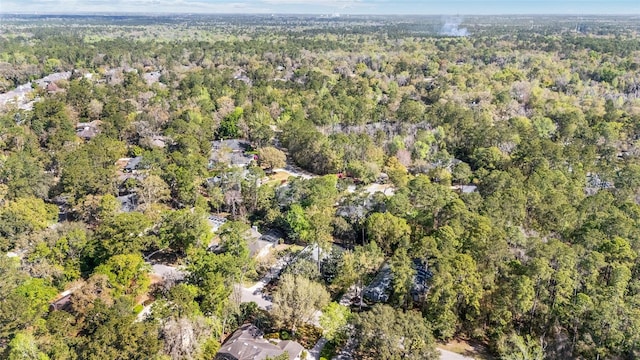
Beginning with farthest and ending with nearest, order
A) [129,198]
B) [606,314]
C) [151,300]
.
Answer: [129,198] < [151,300] < [606,314]

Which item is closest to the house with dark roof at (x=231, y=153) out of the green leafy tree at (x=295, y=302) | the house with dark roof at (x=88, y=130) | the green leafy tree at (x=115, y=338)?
the house with dark roof at (x=88, y=130)

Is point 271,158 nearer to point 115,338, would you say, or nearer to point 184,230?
point 184,230

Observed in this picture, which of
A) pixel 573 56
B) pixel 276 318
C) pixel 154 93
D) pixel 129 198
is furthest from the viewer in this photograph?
pixel 573 56

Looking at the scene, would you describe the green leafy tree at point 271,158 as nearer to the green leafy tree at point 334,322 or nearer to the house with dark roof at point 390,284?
the house with dark roof at point 390,284

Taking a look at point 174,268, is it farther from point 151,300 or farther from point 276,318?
point 276,318

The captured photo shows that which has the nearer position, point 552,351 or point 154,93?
point 552,351

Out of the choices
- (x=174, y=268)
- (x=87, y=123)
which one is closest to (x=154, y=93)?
(x=87, y=123)
